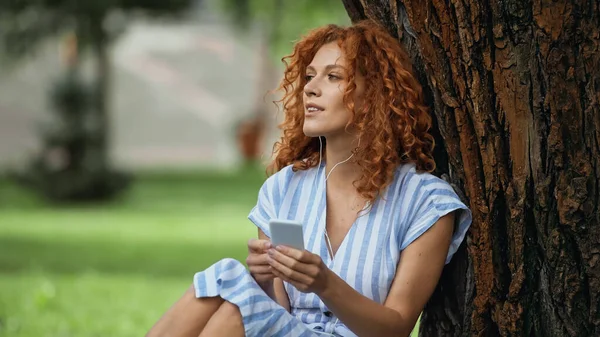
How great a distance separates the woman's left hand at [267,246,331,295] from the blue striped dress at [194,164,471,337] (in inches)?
8.8

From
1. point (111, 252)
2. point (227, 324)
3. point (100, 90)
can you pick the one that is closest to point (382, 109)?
point (227, 324)

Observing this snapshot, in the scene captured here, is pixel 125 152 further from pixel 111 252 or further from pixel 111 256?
pixel 111 256

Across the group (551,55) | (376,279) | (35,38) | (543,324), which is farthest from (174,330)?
(35,38)

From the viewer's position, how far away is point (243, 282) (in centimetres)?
377

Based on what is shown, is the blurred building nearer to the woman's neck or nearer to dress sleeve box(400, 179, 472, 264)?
the woman's neck

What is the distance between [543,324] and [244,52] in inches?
1344

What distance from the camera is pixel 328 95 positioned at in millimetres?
3990

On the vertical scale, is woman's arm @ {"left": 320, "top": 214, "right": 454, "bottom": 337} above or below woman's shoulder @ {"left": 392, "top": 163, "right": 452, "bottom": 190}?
below

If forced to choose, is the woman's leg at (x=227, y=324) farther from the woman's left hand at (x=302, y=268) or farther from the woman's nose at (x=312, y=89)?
the woman's nose at (x=312, y=89)

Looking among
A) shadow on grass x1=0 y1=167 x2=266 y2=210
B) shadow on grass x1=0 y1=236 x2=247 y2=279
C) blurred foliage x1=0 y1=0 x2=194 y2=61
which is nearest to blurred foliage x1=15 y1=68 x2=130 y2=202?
shadow on grass x1=0 y1=167 x2=266 y2=210

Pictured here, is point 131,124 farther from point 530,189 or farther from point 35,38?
point 530,189

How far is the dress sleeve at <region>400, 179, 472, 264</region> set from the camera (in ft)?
12.6

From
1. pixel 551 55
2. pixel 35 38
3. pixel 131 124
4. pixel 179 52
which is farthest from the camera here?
pixel 179 52

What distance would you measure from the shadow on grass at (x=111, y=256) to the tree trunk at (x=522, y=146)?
6.96 metres
